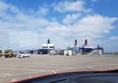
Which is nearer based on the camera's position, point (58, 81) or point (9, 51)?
point (58, 81)

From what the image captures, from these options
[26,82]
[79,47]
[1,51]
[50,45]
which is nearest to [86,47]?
[79,47]

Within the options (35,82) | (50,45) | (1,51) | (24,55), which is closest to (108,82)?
(35,82)

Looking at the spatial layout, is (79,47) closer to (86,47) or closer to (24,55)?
(86,47)

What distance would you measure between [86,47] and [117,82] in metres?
133

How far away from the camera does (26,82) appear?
286 centimetres

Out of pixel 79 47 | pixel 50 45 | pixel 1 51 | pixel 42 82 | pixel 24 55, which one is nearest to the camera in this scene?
pixel 42 82

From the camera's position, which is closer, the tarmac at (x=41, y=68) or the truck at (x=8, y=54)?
the tarmac at (x=41, y=68)

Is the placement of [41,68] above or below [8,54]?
below

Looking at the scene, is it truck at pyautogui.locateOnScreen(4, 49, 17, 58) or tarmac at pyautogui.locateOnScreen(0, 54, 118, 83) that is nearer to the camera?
tarmac at pyautogui.locateOnScreen(0, 54, 118, 83)

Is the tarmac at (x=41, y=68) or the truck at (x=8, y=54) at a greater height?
the truck at (x=8, y=54)

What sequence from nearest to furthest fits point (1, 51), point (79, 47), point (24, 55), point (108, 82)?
point (108, 82), point (24, 55), point (1, 51), point (79, 47)

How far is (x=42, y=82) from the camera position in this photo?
2725mm

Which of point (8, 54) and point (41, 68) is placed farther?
point (8, 54)

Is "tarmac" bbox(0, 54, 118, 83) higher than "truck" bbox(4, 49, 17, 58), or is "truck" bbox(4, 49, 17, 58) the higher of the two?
"truck" bbox(4, 49, 17, 58)
